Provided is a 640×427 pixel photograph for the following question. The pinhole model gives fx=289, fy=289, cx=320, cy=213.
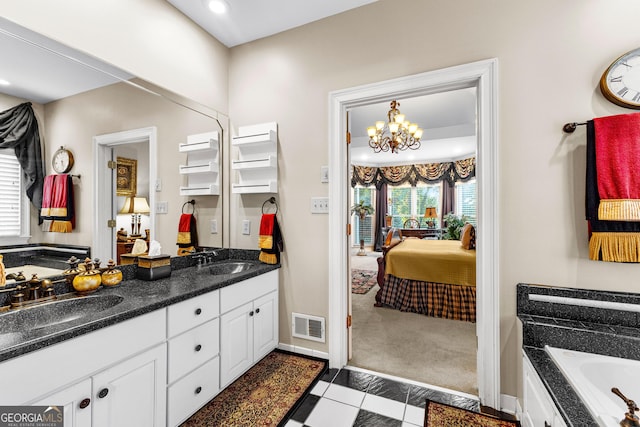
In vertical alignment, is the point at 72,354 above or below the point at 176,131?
below

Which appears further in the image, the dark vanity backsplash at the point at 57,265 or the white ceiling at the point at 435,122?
the white ceiling at the point at 435,122

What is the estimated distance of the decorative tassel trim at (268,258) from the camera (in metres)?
2.37

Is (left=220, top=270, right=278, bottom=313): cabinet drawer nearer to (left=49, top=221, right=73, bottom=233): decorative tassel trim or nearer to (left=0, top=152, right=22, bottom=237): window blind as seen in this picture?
(left=49, top=221, right=73, bottom=233): decorative tassel trim

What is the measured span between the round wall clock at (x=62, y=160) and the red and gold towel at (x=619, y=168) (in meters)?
2.82

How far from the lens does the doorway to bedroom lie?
7.74 ft

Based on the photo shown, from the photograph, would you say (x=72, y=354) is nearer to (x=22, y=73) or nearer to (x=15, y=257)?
(x=15, y=257)

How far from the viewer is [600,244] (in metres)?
1.51

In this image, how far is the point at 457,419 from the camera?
1.67 m

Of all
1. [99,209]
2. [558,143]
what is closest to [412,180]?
[558,143]

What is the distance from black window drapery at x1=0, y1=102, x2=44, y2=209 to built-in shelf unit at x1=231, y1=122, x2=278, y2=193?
124 cm

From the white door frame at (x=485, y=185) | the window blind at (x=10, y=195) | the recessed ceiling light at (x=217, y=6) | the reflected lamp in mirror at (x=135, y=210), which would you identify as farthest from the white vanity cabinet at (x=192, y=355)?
the recessed ceiling light at (x=217, y=6)

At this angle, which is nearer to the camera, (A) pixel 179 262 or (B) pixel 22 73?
(B) pixel 22 73

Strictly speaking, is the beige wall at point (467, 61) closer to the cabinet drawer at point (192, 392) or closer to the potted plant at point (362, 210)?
the cabinet drawer at point (192, 392)

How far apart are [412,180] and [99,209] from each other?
24.9ft
